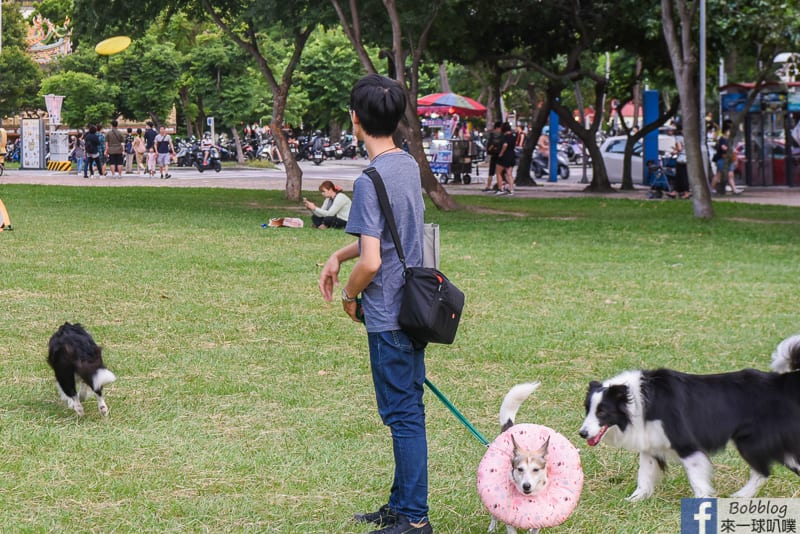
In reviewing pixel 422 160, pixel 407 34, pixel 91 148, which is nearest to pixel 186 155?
pixel 91 148

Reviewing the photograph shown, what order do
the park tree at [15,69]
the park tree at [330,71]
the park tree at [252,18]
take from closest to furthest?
the park tree at [252,18] → the park tree at [15,69] → the park tree at [330,71]

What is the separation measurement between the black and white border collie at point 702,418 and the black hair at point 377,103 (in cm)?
146

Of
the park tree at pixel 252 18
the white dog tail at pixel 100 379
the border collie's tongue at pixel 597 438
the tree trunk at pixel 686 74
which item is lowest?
the white dog tail at pixel 100 379

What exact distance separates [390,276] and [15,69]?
179ft

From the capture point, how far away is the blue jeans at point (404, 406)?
13.7ft

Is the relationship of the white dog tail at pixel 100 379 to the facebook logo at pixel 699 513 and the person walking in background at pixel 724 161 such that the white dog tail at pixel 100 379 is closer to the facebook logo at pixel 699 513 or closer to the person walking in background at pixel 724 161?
the facebook logo at pixel 699 513

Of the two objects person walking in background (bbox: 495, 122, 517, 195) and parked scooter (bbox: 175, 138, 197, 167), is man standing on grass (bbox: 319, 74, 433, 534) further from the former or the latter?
parked scooter (bbox: 175, 138, 197, 167)

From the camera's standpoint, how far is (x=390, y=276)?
4129 mm

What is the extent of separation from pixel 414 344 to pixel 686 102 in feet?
49.3

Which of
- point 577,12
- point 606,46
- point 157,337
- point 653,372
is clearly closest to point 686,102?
point 577,12

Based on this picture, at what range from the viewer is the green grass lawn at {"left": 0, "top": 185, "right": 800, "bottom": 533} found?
497 centimetres

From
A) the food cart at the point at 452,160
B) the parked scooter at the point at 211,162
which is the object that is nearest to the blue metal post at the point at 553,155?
the food cart at the point at 452,160

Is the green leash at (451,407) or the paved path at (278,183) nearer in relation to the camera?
the green leash at (451,407)

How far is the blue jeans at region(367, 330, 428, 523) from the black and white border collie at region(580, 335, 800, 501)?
2.51ft
